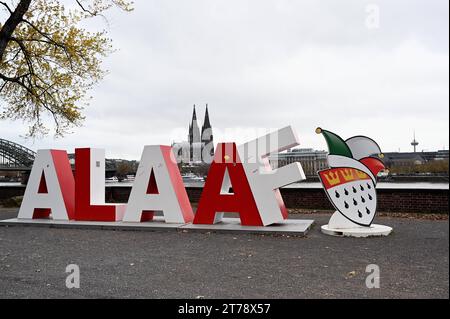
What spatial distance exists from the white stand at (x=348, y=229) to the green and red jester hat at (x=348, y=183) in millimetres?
155

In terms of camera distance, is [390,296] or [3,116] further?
[3,116]

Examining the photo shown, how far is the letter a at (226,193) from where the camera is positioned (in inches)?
425

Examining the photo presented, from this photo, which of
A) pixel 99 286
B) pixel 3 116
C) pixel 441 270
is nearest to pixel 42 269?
pixel 99 286

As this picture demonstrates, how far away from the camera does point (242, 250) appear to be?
796 centimetres

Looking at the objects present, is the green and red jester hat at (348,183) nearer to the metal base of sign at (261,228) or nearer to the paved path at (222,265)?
the paved path at (222,265)

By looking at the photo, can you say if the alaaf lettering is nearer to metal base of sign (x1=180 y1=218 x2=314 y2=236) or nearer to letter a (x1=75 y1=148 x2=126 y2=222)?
letter a (x1=75 y1=148 x2=126 y2=222)

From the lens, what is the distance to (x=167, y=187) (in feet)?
37.7

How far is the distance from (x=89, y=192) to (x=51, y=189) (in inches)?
58.6

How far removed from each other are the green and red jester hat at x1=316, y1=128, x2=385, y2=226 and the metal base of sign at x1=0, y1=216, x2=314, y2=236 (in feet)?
4.12

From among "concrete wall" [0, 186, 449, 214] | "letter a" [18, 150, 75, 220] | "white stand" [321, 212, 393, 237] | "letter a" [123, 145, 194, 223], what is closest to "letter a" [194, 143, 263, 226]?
"letter a" [123, 145, 194, 223]

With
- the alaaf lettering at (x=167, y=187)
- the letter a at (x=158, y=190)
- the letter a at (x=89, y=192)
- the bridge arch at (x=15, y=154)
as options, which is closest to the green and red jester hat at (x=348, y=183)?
the alaaf lettering at (x=167, y=187)

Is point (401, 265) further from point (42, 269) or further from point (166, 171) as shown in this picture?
point (166, 171)
